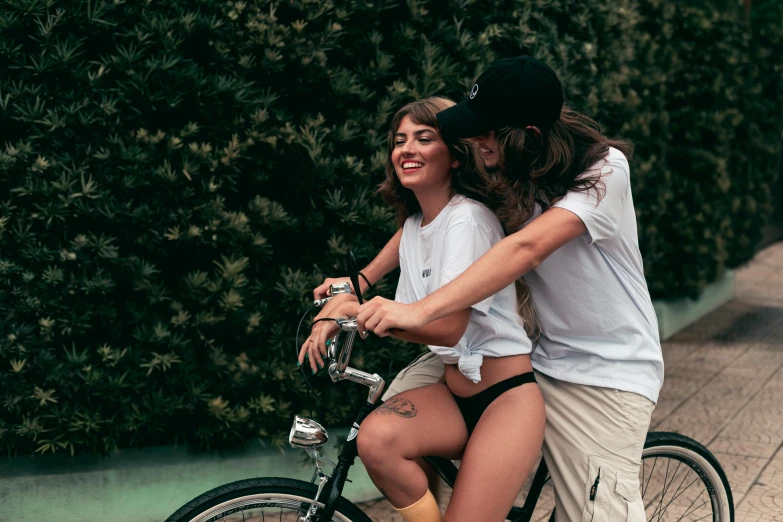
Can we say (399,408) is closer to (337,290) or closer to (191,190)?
(337,290)

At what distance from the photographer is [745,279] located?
1096 cm

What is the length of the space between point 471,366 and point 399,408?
25 centimetres

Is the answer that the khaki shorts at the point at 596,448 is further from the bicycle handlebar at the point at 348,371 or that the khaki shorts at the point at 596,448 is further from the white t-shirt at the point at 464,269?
the bicycle handlebar at the point at 348,371

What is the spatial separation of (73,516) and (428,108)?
248 centimetres

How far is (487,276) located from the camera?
8.14ft

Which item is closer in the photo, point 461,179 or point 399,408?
point 399,408

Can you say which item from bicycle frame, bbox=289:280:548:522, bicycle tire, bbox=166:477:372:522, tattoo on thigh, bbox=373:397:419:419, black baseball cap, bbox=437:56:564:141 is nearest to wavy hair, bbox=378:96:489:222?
black baseball cap, bbox=437:56:564:141

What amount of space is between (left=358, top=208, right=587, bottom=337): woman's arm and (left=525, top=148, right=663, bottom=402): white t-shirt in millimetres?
151

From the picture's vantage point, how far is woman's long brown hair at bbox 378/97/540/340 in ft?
9.16

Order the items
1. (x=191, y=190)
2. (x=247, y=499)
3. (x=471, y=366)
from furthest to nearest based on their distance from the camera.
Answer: (x=191, y=190) < (x=471, y=366) < (x=247, y=499)

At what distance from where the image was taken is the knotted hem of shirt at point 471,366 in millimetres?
2672

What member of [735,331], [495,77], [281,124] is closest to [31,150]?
[281,124]

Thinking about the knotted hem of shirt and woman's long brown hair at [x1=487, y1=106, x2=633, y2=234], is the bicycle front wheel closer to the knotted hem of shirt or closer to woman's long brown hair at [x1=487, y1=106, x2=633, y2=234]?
the knotted hem of shirt

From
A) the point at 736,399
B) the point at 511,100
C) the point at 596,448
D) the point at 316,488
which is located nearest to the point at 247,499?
the point at 316,488
